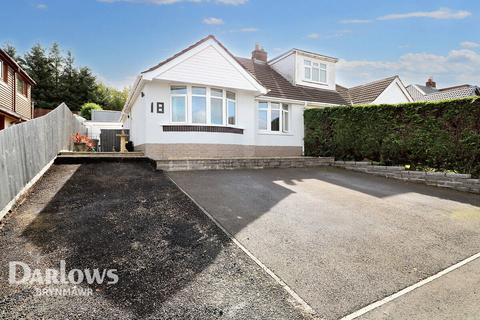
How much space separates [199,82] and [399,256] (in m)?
10.6

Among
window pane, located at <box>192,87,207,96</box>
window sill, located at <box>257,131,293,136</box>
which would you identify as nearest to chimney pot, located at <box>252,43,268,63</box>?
window sill, located at <box>257,131,293,136</box>

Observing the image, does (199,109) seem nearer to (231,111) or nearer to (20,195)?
(231,111)

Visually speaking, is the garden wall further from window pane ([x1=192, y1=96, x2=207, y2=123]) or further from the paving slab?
the paving slab

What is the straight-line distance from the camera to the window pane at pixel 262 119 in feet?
52.6

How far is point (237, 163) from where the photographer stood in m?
11.5

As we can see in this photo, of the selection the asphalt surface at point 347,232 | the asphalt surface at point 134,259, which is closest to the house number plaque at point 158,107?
the asphalt surface at point 347,232

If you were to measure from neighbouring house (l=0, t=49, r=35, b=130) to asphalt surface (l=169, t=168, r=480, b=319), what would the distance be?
14.2 m

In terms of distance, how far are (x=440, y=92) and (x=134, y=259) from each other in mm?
31153

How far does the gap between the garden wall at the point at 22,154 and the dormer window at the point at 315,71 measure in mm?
15629

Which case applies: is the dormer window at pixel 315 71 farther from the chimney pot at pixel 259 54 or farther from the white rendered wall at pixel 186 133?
the white rendered wall at pixel 186 133

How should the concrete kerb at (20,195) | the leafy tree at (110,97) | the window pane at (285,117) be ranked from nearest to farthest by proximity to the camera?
1. the concrete kerb at (20,195)
2. the window pane at (285,117)
3. the leafy tree at (110,97)

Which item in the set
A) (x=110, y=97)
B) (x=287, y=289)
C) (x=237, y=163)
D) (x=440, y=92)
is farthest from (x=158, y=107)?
(x=110, y=97)

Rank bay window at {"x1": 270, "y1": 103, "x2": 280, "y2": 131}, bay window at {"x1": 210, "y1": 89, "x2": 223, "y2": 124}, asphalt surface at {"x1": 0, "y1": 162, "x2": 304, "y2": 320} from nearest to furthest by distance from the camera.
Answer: asphalt surface at {"x1": 0, "y1": 162, "x2": 304, "y2": 320}
bay window at {"x1": 210, "y1": 89, "x2": 223, "y2": 124}
bay window at {"x1": 270, "y1": 103, "x2": 280, "y2": 131}

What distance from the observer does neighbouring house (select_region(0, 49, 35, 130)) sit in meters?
16.1
